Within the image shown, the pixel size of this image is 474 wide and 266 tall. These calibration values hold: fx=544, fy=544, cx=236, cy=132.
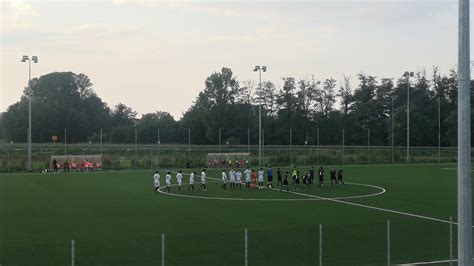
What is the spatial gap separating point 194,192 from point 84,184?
1099 centimetres

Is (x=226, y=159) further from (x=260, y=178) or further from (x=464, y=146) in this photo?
(x=464, y=146)

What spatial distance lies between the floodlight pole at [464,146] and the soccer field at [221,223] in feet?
23.4

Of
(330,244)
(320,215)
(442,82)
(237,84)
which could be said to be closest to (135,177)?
(320,215)

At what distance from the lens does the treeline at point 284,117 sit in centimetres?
10538

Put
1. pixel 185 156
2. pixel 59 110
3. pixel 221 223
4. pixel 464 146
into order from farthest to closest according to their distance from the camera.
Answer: pixel 59 110 → pixel 185 156 → pixel 221 223 → pixel 464 146

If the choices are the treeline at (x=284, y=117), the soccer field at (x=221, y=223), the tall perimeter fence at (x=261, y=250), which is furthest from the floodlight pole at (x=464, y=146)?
the treeline at (x=284, y=117)

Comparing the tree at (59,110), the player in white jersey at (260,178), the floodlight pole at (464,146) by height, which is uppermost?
the tree at (59,110)

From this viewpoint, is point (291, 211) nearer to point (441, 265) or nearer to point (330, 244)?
point (330, 244)

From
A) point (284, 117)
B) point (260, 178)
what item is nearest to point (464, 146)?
point (260, 178)

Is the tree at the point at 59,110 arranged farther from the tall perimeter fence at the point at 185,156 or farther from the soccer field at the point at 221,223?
the soccer field at the point at 221,223

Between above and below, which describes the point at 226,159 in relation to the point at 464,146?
below

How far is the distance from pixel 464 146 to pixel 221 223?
15.9 m

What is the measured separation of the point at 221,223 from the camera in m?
24.5

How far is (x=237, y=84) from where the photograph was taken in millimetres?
120938
